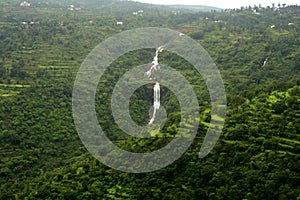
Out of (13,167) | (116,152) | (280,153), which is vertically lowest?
(13,167)

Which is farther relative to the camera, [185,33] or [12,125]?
[185,33]

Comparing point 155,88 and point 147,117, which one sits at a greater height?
point 155,88

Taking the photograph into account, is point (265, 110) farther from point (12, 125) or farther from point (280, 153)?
point (12, 125)

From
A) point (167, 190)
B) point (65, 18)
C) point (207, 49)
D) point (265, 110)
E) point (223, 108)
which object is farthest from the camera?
point (65, 18)

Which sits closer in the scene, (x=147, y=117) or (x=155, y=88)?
(x=147, y=117)

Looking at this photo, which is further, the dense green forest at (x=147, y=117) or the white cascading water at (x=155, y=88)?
the white cascading water at (x=155, y=88)

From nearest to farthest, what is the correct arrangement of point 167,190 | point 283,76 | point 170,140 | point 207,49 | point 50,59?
point 167,190 < point 170,140 < point 283,76 < point 50,59 < point 207,49

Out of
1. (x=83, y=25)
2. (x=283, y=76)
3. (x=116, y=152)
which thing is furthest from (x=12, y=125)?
(x=83, y=25)

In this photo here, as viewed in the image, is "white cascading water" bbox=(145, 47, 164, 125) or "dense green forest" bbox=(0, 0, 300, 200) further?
"white cascading water" bbox=(145, 47, 164, 125)
